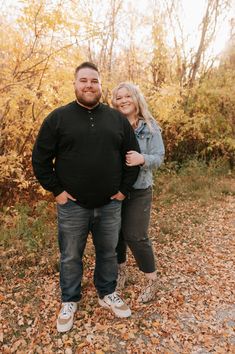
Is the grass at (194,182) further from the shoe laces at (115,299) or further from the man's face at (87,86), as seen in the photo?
the man's face at (87,86)

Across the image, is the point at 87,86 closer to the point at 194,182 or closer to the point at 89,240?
the point at 89,240

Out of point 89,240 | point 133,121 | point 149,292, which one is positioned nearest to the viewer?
point 133,121

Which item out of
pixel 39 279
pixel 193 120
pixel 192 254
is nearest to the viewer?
pixel 39 279

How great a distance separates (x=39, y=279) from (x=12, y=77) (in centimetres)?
268

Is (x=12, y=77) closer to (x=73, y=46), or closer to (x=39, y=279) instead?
(x=73, y=46)

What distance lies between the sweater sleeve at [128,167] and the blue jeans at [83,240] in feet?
0.59

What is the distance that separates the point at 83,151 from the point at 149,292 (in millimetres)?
1831

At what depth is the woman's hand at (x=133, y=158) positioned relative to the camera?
3045mm

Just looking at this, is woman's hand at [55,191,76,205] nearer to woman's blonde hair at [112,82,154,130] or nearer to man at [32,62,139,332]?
man at [32,62,139,332]

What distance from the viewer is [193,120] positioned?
945 centimetres

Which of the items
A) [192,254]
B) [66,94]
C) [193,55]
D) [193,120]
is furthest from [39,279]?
[193,55]

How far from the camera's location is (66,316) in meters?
3.29

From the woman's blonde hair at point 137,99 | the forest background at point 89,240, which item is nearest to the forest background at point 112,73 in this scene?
the forest background at point 89,240

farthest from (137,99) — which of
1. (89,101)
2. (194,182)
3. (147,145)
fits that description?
(194,182)
